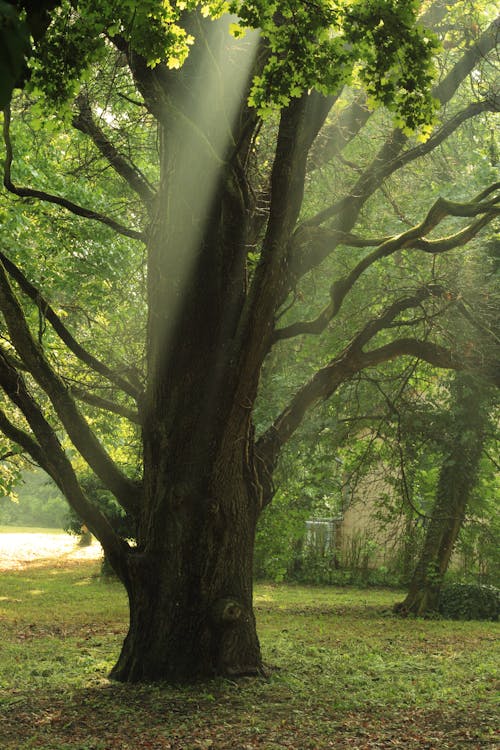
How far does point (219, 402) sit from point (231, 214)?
1.94 meters

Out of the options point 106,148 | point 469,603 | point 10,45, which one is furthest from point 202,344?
point 469,603

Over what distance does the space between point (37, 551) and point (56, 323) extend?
27.2m

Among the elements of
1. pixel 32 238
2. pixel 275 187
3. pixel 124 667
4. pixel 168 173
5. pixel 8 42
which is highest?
pixel 32 238

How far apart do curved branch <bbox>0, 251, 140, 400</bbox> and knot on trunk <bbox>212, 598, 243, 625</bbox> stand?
8.76 feet

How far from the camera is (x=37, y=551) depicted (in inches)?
1347

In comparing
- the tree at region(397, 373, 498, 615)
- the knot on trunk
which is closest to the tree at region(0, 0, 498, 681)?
the knot on trunk

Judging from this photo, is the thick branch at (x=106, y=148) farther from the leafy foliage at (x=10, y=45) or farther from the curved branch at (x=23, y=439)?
the leafy foliage at (x=10, y=45)

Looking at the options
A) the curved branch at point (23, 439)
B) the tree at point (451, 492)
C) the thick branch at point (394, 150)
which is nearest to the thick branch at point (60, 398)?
the curved branch at point (23, 439)

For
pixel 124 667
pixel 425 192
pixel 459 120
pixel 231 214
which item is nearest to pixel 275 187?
pixel 231 214

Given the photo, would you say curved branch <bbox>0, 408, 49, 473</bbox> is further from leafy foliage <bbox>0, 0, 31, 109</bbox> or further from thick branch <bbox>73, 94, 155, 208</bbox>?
leafy foliage <bbox>0, 0, 31, 109</bbox>

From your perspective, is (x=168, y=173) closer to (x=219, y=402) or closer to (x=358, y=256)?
(x=219, y=402)

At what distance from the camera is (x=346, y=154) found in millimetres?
12898

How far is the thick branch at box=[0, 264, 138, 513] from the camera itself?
26.2 feet

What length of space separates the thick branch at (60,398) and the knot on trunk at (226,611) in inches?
57.2
